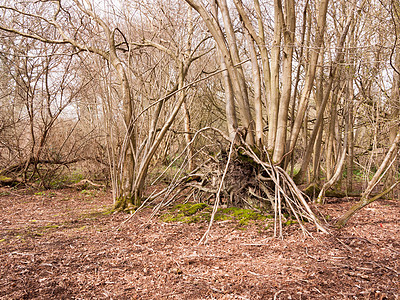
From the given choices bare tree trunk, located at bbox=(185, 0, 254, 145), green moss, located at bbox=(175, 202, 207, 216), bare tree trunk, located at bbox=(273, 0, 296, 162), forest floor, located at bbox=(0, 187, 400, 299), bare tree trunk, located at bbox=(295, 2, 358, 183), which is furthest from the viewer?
bare tree trunk, located at bbox=(295, 2, 358, 183)

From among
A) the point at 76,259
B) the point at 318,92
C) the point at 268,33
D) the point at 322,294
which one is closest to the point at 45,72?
the point at 268,33

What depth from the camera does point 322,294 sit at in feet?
5.83

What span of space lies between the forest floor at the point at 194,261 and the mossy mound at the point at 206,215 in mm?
120

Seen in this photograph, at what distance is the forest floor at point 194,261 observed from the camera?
1.92 metres

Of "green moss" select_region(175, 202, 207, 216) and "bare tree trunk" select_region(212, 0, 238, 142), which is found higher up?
"bare tree trunk" select_region(212, 0, 238, 142)

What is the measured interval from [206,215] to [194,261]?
1348mm

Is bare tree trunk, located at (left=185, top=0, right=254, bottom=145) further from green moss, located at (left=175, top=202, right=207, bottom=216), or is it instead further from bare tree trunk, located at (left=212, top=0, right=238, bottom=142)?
green moss, located at (left=175, top=202, right=207, bottom=216)

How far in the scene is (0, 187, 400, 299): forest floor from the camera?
1.92m

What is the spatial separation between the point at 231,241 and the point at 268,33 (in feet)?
14.1

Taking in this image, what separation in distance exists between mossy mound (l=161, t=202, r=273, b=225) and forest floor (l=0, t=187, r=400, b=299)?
12cm

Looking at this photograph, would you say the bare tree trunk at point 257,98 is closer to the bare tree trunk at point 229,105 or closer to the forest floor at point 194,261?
the bare tree trunk at point 229,105

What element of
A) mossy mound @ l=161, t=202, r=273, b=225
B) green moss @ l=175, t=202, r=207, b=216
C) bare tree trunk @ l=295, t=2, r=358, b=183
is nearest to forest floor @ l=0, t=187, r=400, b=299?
mossy mound @ l=161, t=202, r=273, b=225

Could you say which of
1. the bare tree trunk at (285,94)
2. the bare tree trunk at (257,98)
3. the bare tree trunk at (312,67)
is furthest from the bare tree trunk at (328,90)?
the bare tree trunk at (257,98)

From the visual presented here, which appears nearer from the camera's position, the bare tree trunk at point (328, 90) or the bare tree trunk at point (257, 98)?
the bare tree trunk at point (257, 98)
